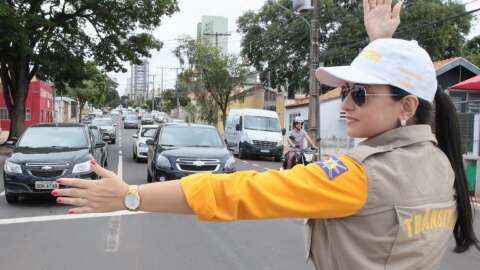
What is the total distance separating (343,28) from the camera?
39.1 metres

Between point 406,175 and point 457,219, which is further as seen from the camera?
point 457,219

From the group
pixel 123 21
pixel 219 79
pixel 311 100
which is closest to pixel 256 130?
pixel 311 100

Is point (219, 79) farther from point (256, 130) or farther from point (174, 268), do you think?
point (174, 268)

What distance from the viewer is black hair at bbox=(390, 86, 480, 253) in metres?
1.79

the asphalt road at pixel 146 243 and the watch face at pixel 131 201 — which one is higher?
the watch face at pixel 131 201

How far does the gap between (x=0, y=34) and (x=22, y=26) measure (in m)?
0.95

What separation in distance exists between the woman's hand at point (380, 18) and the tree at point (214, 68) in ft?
141

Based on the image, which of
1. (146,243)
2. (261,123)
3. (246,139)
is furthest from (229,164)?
(261,123)

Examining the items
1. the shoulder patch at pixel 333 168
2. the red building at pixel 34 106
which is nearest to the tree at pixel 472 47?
the red building at pixel 34 106

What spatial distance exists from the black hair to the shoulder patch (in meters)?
0.41

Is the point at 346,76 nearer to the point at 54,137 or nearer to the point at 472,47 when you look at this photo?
the point at 54,137

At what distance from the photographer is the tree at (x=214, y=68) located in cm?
4519

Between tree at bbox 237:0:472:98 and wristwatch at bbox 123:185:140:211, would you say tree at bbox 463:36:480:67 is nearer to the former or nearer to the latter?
tree at bbox 237:0:472:98

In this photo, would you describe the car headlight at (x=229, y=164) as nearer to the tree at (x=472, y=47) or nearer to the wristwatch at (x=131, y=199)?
the wristwatch at (x=131, y=199)
